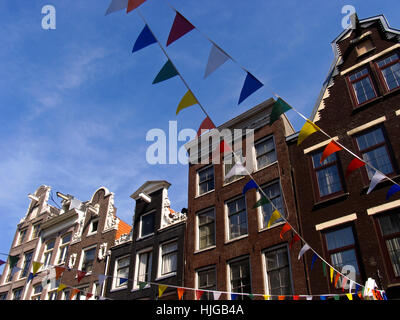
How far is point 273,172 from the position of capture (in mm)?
17578

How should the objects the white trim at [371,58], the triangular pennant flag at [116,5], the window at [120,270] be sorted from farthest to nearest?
the window at [120,270]
the white trim at [371,58]
the triangular pennant flag at [116,5]

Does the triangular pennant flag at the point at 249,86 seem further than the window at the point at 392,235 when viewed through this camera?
No

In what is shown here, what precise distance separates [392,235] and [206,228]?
934 centimetres

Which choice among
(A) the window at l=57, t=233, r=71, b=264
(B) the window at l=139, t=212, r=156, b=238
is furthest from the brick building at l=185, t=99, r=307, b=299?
(A) the window at l=57, t=233, r=71, b=264

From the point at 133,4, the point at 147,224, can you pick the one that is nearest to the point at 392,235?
the point at 133,4

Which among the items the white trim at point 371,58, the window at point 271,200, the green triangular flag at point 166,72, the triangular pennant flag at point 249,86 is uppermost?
the white trim at point 371,58

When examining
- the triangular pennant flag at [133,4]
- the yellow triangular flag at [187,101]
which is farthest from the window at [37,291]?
the triangular pennant flag at [133,4]

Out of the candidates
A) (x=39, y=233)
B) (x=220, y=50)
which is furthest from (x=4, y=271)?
(x=220, y=50)

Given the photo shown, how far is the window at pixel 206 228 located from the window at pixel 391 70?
1017 cm

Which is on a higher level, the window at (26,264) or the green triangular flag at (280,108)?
the window at (26,264)

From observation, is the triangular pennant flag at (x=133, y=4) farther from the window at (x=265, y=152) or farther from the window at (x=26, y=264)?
the window at (x=26, y=264)

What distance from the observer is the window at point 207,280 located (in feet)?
56.7

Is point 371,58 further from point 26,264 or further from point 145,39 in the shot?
point 26,264
